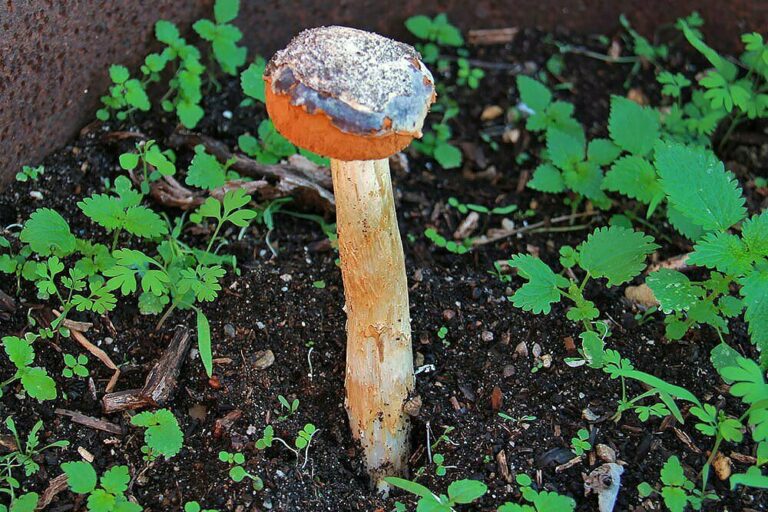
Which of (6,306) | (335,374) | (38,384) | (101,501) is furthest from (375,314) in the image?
(6,306)

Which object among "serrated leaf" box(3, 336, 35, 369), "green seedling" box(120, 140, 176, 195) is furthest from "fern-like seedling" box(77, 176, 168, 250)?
"serrated leaf" box(3, 336, 35, 369)

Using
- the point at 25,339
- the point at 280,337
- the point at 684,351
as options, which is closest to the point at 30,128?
the point at 25,339

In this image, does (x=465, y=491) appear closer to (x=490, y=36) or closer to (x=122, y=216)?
(x=122, y=216)

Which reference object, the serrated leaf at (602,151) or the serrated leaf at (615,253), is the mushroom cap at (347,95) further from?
the serrated leaf at (602,151)

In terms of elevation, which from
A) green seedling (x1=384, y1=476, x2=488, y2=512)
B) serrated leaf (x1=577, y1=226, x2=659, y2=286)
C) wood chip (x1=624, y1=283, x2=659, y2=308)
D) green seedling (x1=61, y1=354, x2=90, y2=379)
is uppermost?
serrated leaf (x1=577, y1=226, x2=659, y2=286)

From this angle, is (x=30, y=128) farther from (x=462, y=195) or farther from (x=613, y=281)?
(x=613, y=281)

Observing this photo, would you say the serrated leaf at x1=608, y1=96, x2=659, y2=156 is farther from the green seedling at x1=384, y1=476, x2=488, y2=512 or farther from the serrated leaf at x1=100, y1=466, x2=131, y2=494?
the serrated leaf at x1=100, y1=466, x2=131, y2=494
